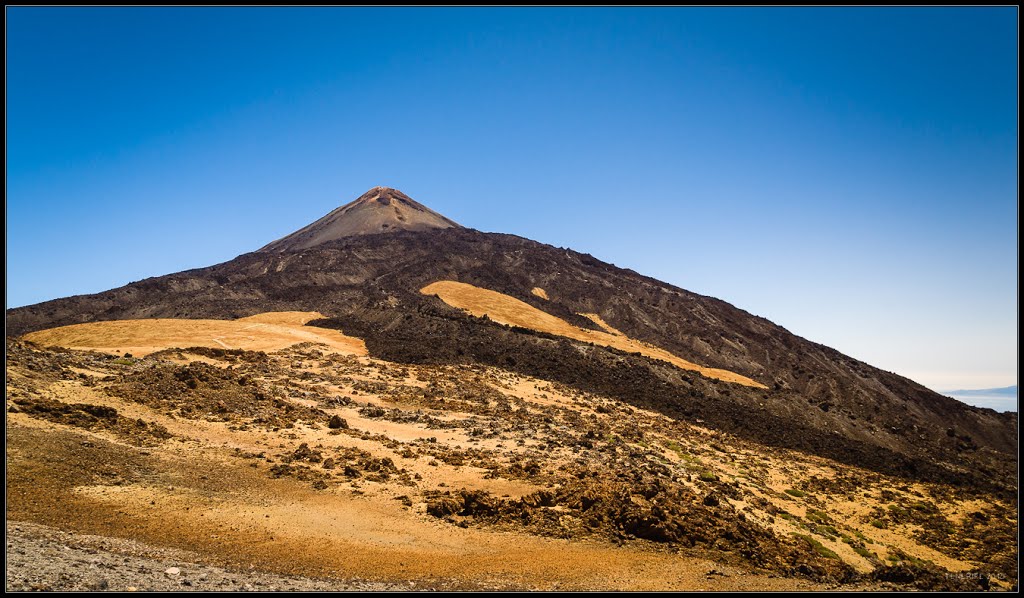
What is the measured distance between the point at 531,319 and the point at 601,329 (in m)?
9.22

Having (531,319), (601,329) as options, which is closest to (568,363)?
(531,319)

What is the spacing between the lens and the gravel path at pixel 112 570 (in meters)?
7.57

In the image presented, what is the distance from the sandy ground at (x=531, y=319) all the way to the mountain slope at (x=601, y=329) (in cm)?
281

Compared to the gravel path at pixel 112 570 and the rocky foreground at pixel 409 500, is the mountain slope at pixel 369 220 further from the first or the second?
the gravel path at pixel 112 570

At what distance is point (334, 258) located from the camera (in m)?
77.9

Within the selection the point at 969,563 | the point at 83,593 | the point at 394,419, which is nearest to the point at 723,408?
the point at 969,563

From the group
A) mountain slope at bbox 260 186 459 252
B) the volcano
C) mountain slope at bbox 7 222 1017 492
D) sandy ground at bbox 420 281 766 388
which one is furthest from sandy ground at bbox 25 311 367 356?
mountain slope at bbox 260 186 459 252

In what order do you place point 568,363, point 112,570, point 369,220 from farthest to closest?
point 369,220 → point 568,363 → point 112,570

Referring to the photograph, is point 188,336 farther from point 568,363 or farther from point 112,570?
point 112,570

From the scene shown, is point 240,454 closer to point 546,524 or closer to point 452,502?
point 452,502

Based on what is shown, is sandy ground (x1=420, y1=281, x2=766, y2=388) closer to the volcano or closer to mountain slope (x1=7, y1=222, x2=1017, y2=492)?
the volcano

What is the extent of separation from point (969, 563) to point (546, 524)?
1394cm

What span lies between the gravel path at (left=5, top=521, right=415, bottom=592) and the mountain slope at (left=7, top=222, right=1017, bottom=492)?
26.2m

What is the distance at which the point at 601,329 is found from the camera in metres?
61.8
